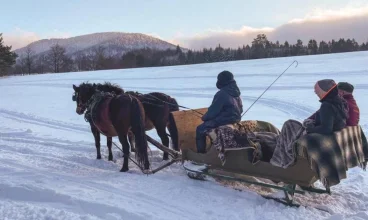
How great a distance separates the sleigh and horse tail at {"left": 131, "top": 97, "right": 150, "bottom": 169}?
0.64 m

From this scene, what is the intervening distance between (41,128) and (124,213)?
8.70m

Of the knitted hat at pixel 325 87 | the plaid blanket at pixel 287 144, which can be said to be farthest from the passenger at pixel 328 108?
the plaid blanket at pixel 287 144

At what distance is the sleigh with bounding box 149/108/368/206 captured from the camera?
13.9 feet

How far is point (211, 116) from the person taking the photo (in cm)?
552

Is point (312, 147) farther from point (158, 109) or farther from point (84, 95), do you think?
point (84, 95)

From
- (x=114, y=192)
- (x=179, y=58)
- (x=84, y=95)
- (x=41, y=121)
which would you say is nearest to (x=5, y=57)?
(x=179, y=58)

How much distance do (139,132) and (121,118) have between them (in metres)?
0.45

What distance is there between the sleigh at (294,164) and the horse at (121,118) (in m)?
0.71

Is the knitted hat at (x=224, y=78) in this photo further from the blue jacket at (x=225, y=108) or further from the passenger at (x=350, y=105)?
the passenger at (x=350, y=105)

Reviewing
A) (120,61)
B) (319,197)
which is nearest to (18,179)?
(319,197)

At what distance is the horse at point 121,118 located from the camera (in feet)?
21.1

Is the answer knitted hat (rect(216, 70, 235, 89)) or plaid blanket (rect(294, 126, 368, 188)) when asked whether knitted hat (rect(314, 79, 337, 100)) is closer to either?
plaid blanket (rect(294, 126, 368, 188))

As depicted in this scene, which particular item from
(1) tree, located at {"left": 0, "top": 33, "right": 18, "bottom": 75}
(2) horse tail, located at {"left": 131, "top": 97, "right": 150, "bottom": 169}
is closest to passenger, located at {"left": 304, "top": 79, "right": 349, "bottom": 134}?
(2) horse tail, located at {"left": 131, "top": 97, "right": 150, "bottom": 169}

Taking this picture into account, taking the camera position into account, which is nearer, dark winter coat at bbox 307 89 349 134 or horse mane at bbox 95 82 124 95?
dark winter coat at bbox 307 89 349 134
